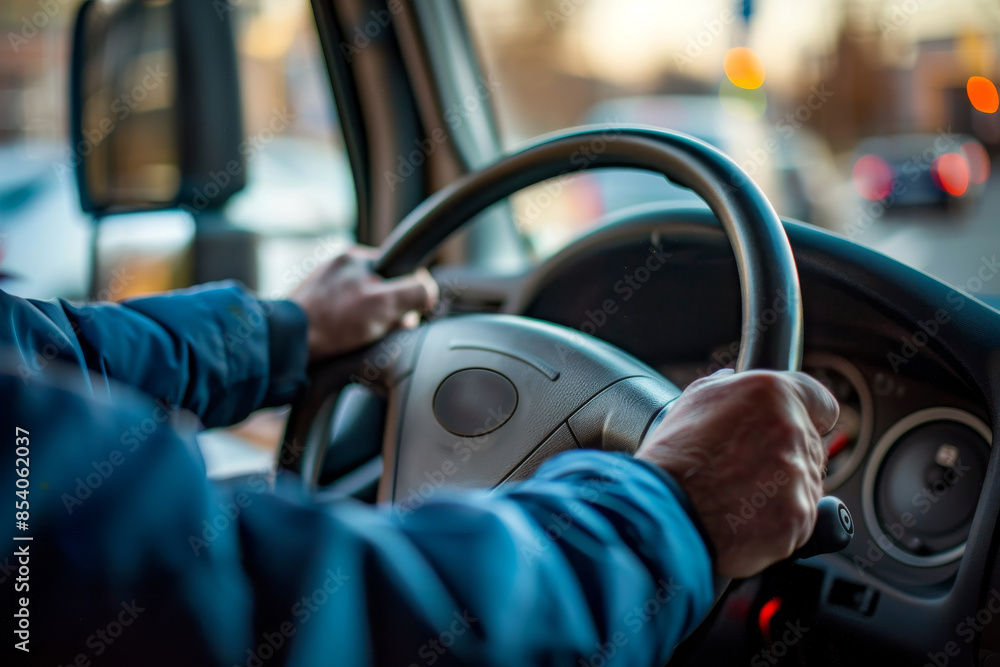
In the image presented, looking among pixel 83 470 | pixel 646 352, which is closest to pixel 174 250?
pixel 646 352

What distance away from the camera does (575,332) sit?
1.04 meters

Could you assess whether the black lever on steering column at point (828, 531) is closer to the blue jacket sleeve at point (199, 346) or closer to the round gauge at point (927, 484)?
the round gauge at point (927, 484)

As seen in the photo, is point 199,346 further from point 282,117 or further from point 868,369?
point 282,117

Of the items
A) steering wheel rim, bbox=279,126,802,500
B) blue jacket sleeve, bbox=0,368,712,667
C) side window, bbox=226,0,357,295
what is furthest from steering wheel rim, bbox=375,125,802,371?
side window, bbox=226,0,357,295

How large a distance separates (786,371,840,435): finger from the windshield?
1.01 feet

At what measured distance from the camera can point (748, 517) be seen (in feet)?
2.10

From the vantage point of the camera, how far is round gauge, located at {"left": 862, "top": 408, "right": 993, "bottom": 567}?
1031 millimetres

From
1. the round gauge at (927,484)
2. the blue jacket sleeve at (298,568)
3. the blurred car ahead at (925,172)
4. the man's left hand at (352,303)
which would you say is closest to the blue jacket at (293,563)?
the blue jacket sleeve at (298,568)

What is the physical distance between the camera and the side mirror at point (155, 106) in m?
1.69

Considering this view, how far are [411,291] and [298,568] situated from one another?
856 millimetres

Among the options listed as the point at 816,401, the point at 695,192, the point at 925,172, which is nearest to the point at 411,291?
the point at 695,192

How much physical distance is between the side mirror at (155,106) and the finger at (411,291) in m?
0.57

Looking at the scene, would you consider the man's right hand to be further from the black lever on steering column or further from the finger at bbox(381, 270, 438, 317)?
the finger at bbox(381, 270, 438, 317)

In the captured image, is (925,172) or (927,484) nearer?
(927,484)
